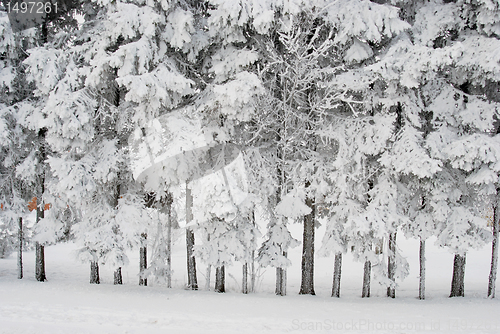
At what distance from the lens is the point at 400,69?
10.1 meters

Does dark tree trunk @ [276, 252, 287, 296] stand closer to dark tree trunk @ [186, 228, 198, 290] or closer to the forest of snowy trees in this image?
the forest of snowy trees

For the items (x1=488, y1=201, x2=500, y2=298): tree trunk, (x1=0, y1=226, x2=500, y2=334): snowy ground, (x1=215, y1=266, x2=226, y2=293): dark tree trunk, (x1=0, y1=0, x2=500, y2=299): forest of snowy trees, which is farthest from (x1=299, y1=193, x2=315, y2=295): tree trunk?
(x1=488, y1=201, x2=500, y2=298): tree trunk

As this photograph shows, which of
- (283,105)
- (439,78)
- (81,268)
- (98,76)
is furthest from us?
(81,268)

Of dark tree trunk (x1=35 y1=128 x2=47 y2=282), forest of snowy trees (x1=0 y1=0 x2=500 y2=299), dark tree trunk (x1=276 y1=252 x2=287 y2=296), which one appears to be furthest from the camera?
dark tree trunk (x1=35 y1=128 x2=47 y2=282)

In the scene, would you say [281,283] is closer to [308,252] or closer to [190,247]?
[308,252]

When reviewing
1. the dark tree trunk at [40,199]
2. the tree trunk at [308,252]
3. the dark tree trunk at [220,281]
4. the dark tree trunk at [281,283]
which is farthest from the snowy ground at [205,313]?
the dark tree trunk at [40,199]

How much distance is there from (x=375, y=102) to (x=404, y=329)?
615 centimetres

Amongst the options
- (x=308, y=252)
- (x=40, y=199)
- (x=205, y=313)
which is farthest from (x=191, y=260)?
(x=40, y=199)

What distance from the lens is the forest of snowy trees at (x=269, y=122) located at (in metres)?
10.0

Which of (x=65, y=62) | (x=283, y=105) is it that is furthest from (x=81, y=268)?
(x=283, y=105)

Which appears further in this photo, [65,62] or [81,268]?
[81,268]

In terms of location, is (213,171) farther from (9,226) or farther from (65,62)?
(9,226)

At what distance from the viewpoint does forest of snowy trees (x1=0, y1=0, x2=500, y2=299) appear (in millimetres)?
10008

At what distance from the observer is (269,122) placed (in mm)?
11156
